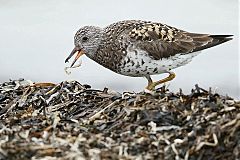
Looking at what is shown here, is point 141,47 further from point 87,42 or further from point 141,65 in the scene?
point 87,42

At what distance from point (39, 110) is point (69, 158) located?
1236mm

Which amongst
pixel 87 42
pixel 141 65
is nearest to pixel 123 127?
pixel 141 65

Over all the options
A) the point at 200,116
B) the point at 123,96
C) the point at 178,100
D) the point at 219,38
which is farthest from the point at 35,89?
the point at 219,38

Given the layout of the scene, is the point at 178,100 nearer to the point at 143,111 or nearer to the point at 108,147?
the point at 143,111

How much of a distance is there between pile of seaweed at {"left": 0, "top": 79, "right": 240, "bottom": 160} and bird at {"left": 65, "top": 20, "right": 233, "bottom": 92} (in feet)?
3.77

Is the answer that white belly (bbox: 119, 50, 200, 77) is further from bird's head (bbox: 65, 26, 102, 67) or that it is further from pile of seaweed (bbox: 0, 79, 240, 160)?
pile of seaweed (bbox: 0, 79, 240, 160)

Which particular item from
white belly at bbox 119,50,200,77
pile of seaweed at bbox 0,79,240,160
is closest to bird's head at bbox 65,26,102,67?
white belly at bbox 119,50,200,77

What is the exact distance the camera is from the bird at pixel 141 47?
5.33 m

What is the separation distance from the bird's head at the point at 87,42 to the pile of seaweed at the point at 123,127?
1.57 m

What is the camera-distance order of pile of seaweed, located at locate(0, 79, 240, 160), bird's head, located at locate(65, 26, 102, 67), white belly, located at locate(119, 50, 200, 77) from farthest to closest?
bird's head, located at locate(65, 26, 102, 67), white belly, located at locate(119, 50, 200, 77), pile of seaweed, located at locate(0, 79, 240, 160)

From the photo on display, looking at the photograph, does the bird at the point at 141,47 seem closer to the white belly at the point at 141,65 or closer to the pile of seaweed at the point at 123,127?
the white belly at the point at 141,65

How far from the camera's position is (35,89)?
14.6 ft

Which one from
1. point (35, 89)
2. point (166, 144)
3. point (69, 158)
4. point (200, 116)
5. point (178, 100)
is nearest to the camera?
point (69, 158)

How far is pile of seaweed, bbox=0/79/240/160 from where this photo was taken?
9.64 ft
